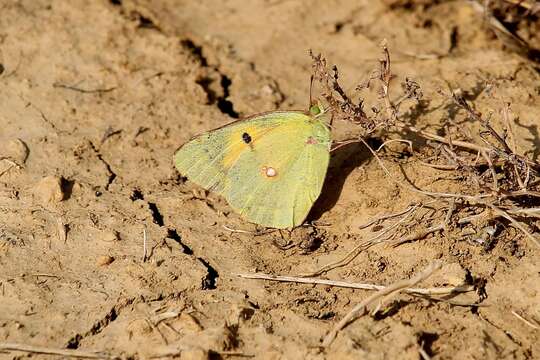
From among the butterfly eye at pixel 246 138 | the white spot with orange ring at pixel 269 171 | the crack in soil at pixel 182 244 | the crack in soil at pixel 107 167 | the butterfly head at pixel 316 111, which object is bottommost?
the crack in soil at pixel 182 244

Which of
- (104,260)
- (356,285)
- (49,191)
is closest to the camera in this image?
(356,285)

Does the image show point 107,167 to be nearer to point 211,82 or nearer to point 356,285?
point 211,82

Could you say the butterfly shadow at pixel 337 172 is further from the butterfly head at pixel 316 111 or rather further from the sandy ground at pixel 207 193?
the butterfly head at pixel 316 111

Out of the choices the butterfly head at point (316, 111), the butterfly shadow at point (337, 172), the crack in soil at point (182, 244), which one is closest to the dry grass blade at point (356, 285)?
the crack in soil at point (182, 244)

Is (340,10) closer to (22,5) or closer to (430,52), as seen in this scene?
(430,52)

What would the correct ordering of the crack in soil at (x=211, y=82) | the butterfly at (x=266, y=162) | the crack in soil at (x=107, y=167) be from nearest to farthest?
the butterfly at (x=266, y=162) → the crack in soil at (x=107, y=167) → the crack in soil at (x=211, y=82)

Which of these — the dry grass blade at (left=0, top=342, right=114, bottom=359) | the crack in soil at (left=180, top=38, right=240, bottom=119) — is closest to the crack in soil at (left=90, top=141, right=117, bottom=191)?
the crack in soil at (left=180, top=38, right=240, bottom=119)

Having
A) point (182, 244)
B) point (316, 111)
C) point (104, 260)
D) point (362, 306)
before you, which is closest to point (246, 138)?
point (316, 111)

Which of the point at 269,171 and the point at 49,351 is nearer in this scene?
the point at 49,351
